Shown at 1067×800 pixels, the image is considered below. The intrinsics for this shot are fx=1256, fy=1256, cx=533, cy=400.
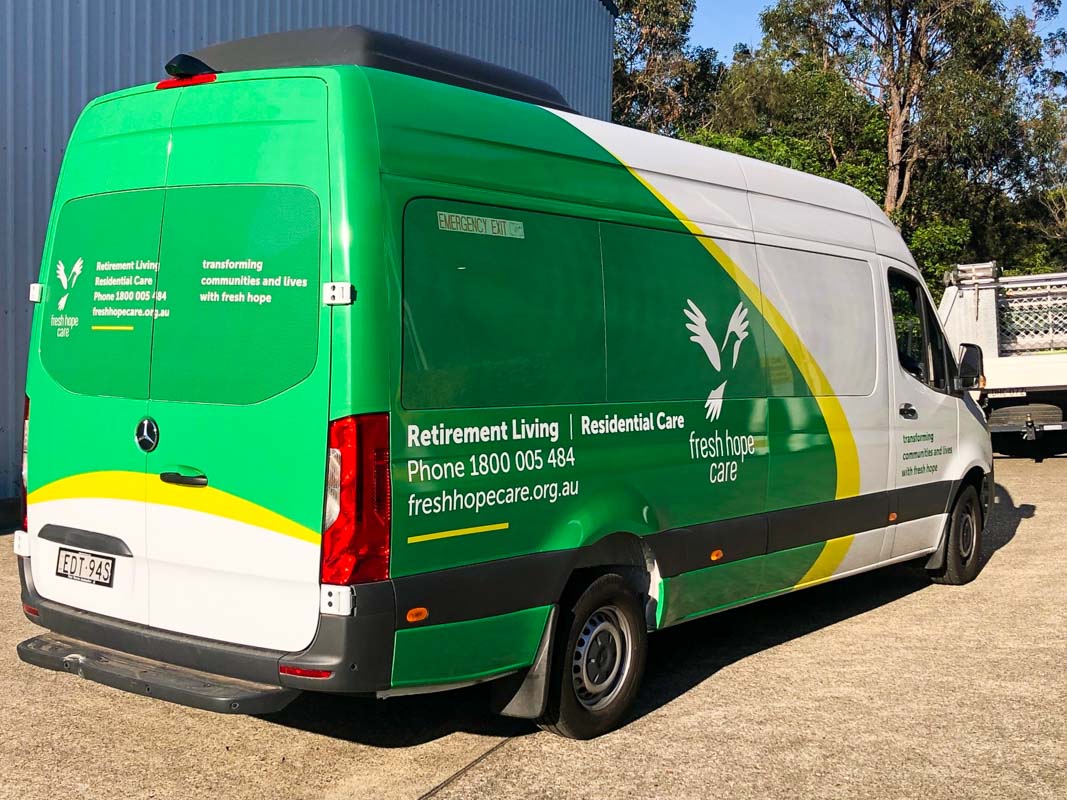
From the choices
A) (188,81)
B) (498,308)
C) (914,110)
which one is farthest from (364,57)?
(914,110)

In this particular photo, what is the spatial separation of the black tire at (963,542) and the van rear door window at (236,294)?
549cm

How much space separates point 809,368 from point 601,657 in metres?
2.15

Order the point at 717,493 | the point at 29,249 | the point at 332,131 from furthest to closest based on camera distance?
the point at 29,249, the point at 717,493, the point at 332,131

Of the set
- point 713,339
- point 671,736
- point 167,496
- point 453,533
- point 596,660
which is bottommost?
point 671,736

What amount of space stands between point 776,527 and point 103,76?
7598mm

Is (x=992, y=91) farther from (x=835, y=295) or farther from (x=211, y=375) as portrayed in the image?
(x=211, y=375)

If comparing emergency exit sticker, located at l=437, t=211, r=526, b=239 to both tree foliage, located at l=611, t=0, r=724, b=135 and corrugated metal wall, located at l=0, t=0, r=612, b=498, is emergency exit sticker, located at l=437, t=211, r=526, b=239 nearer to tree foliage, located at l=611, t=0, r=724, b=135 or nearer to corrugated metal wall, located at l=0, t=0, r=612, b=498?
corrugated metal wall, located at l=0, t=0, r=612, b=498

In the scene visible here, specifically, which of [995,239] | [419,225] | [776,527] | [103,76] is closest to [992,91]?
[995,239]

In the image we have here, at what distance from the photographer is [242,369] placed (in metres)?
4.42

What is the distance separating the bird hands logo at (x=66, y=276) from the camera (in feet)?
16.6

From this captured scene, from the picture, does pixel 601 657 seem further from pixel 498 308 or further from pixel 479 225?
pixel 479 225

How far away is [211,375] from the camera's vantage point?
4.48 meters

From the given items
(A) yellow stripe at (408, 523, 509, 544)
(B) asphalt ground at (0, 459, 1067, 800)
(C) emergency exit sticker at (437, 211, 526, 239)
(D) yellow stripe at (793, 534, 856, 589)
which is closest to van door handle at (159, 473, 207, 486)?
(A) yellow stripe at (408, 523, 509, 544)

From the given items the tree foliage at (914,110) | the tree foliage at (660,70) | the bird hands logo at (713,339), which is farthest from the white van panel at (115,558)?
the tree foliage at (660,70)
